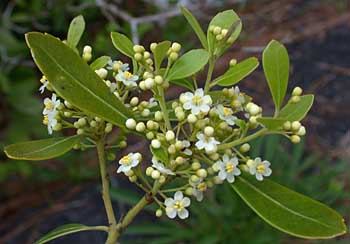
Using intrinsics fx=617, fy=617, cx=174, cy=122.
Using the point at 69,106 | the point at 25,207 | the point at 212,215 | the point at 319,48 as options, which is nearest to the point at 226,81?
the point at 69,106

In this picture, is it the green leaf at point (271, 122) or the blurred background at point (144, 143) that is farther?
the blurred background at point (144, 143)

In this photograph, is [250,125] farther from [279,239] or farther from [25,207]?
[25,207]

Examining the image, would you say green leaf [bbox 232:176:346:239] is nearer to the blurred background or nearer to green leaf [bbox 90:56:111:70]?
green leaf [bbox 90:56:111:70]

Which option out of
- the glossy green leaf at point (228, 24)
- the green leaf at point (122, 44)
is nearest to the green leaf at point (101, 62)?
the green leaf at point (122, 44)

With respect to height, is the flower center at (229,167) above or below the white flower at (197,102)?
below

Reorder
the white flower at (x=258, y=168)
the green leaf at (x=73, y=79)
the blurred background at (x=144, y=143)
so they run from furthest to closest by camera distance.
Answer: the blurred background at (x=144, y=143), the white flower at (x=258, y=168), the green leaf at (x=73, y=79)

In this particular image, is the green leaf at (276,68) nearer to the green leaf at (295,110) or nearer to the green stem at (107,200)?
the green leaf at (295,110)

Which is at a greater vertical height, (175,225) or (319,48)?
(175,225)

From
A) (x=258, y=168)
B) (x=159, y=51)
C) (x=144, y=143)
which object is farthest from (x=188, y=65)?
(x=144, y=143)
